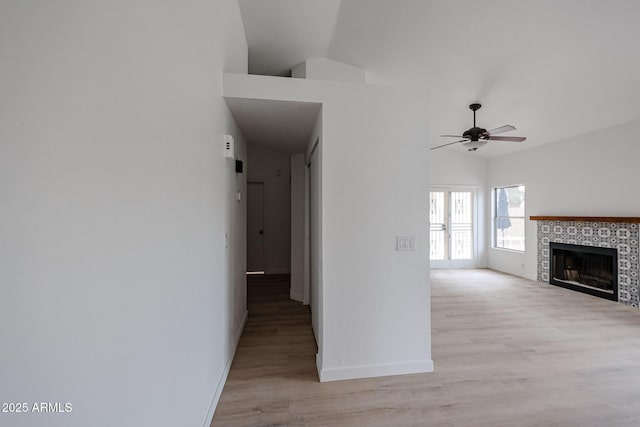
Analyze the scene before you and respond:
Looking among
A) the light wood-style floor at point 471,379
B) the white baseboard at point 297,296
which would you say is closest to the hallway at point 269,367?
the light wood-style floor at point 471,379

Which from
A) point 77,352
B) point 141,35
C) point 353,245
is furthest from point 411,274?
point 141,35

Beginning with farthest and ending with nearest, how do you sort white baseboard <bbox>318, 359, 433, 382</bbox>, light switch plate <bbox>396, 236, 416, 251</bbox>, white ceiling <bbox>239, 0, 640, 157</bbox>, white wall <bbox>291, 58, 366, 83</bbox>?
white wall <bbox>291, 58, 366, 83</bbox>
white ceiling <bbox>239, 0, 640, 157</bbox>
light switch plate <bbox>396, 236, 416, 251</bbox>
white baseboard <bbox>318, 359, 433, 382</bbox>

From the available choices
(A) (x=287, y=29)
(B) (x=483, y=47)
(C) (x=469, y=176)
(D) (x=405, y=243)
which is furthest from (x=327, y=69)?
(C) (x=469, y=176)

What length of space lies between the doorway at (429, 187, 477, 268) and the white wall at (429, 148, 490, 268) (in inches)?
5.4

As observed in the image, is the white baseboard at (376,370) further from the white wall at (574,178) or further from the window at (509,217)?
the window at (509,217)

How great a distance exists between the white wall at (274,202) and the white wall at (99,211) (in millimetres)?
4358

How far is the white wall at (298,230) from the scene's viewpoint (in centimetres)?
399

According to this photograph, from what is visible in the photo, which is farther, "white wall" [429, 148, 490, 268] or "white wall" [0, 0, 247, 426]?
"white wall" [429, 148, 490, 268]

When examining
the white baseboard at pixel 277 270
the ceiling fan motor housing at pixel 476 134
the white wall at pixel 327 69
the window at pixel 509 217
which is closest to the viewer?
the white wall at pixel 327 69

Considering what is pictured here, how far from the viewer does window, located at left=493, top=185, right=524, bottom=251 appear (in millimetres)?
5578

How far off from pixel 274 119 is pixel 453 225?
5503 millimetres

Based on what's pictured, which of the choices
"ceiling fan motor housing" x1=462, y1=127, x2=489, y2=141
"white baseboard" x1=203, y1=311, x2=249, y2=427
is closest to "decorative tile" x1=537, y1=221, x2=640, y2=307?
"ceiling fan motor housing" x1=462, y1=127, x2=489, y2=141

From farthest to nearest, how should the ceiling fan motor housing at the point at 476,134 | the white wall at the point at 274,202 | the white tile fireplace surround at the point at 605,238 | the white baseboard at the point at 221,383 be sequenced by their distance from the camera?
1. the white wall at the point at 274,202
2. the white tile fireplace surround at the point at 605,238
3. the ceiling fan motor housing at the point at 476,134
4. the white baseboard at the point at 221,383

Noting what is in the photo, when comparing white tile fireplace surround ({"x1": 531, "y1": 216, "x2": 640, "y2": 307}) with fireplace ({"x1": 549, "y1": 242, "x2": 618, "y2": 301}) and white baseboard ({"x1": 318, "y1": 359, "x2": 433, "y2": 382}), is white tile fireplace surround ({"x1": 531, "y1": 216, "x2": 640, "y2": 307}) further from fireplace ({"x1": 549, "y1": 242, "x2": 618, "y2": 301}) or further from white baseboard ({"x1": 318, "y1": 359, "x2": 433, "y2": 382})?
white baseboard ({"x1": 318, "y1": 359, "x2": 433, "y2": 382})
